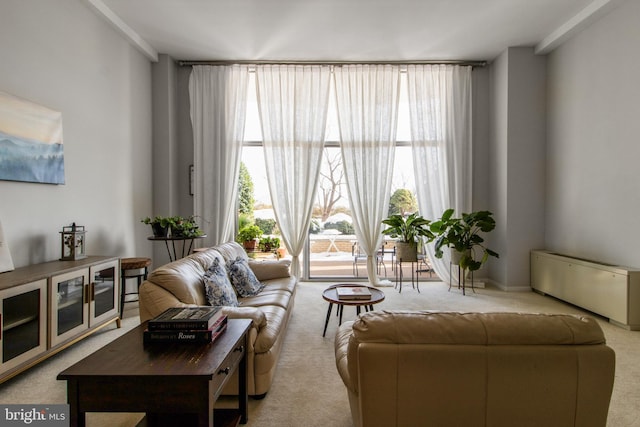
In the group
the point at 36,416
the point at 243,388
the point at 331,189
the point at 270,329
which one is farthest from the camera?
the point at 331,189

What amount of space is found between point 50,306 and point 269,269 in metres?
1.88

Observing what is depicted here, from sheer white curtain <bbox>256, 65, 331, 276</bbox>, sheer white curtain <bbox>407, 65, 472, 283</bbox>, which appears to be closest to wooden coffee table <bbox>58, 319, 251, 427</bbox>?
sheer white curtain <bbox>256, 65, 331, 276</bbox>

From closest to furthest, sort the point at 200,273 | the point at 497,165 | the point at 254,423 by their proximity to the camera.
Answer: the point at 254,423
the point at 200,273
the point at 497,165

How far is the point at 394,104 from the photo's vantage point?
510 cm

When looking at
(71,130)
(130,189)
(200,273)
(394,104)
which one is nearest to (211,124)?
(130,189)

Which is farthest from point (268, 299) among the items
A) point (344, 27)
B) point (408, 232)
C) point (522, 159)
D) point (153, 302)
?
point (522, 159)

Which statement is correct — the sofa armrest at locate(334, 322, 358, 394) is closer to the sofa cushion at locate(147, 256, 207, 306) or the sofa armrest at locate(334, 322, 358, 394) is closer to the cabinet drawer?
the cabinet drawer

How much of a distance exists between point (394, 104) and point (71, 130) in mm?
4086

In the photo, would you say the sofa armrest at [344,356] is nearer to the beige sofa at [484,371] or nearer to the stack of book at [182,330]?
the beige sofa at [484,371]

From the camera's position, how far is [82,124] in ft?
11.4

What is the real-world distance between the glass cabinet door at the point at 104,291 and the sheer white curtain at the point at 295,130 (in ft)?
7.69

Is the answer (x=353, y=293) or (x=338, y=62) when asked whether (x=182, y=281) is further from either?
(x=338, y=62)

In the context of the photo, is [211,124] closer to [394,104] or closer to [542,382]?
[394,104]

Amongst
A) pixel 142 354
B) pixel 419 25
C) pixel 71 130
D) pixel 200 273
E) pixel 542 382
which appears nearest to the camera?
pixel 542 382
